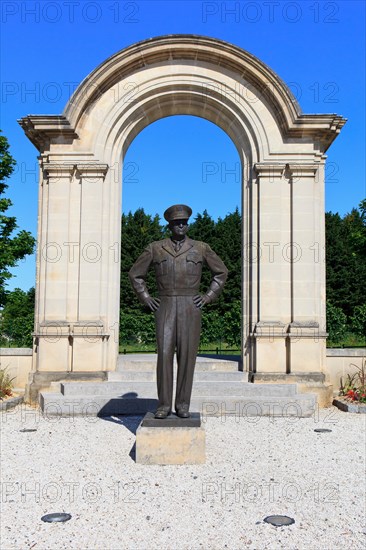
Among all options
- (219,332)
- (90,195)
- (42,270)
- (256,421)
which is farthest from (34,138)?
(219,332)

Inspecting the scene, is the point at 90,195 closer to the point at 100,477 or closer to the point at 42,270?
the point at 42,270

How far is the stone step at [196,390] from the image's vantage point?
10289 mm

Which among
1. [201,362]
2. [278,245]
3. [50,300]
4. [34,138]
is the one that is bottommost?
[201,362]

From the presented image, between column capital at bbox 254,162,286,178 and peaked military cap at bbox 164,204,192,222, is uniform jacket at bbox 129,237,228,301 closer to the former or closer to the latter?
peaked military cap at bbox 164,204,192,222

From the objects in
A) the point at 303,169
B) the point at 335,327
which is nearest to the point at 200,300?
the point at 303,169

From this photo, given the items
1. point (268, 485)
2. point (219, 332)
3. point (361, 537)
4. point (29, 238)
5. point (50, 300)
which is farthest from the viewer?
point (219, 332)

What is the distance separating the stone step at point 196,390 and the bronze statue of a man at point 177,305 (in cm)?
361

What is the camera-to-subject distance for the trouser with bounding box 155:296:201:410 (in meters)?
6.62

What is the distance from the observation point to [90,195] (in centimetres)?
1159

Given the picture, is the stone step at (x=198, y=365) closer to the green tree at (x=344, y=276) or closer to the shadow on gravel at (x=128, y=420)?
the shadow on gravel at (x=128, y=420)

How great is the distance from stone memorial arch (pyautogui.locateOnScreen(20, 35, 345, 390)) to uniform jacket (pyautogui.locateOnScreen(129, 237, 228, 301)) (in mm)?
4615

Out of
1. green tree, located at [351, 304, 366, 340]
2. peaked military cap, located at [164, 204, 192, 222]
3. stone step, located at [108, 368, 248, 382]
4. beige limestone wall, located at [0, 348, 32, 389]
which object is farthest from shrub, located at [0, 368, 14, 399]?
green tree, located at [351, 304, 366, 340]

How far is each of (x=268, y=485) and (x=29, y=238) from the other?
12965 millimetres

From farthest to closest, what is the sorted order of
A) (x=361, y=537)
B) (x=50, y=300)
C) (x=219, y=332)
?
(x=219, y=332) < (x=50, y=300) < (x=361, y=537)
